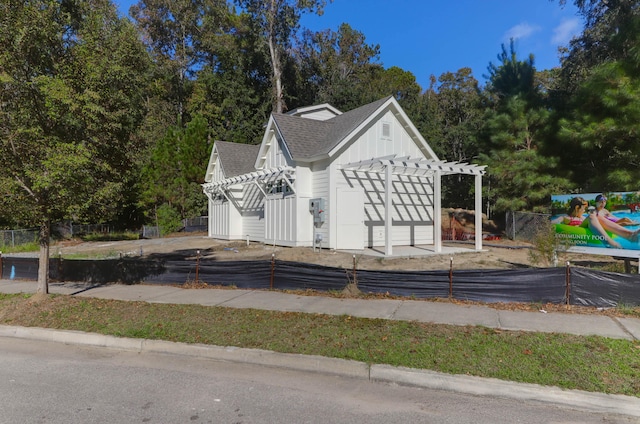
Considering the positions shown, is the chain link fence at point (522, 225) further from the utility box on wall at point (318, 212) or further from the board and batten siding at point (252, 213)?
the board and batten siding at point (252, 213)

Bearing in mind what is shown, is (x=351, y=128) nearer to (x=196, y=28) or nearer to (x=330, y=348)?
(x=330, y=348)

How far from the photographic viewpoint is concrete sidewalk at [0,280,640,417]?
4492 mm

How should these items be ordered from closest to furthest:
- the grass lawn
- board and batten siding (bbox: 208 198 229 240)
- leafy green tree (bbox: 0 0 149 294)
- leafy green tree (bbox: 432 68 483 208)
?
the grass lawn, leafy green tree (bbox: 0 0 149 294), board and batten siding (bbox: 208 198 229 240), leafy green tree (bbox: 432 68 483 208)

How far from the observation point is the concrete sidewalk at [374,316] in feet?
14.7

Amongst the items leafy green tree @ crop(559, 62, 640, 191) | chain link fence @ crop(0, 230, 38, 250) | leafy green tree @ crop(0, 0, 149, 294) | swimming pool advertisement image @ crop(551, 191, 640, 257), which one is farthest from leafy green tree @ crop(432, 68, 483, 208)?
chain link fence @ crop(0, 230, 38, 250)

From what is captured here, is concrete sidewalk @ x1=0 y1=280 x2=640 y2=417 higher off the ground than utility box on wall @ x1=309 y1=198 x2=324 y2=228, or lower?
lower

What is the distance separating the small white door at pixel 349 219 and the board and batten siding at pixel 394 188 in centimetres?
30

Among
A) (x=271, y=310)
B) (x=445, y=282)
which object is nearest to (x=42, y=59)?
(x=271, y=310)

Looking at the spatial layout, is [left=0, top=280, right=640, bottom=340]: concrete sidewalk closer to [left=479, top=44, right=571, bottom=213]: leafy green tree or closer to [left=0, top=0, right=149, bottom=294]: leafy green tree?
[left=0, top=0, right=149, bottom=294]: leafy green tree

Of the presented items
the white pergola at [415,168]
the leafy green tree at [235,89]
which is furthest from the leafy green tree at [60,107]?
the leafy green tree at [235,89]

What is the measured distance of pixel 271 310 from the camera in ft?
25.5

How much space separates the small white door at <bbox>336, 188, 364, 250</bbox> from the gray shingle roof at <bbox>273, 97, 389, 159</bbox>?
2.07m

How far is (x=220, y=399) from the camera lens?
4.51 metres

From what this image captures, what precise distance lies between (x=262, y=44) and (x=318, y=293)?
34.7m
